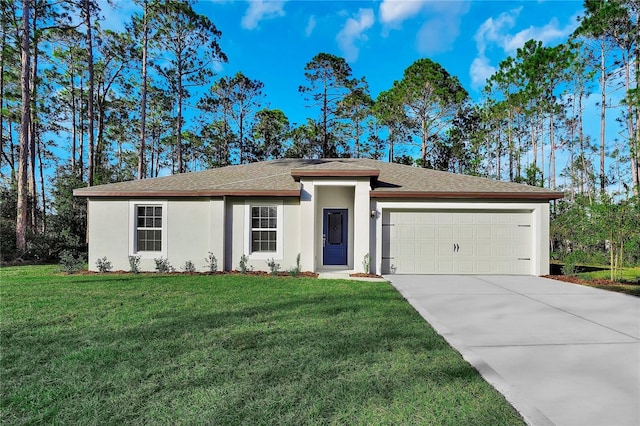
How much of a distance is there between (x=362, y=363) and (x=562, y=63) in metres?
24.7

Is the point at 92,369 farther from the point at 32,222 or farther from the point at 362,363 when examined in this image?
the point at 32,222

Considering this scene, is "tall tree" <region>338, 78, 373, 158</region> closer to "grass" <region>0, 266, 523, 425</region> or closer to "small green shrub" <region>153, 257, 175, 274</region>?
"small green shrub" <region>153, 257, 175, 274</region>

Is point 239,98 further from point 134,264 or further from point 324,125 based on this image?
point 134,264

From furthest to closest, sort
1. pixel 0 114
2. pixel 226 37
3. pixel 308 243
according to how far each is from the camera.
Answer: pixel 226 37 < pixel 0 114 < pixel 308 243

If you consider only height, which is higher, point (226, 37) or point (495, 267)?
point (226, 37)

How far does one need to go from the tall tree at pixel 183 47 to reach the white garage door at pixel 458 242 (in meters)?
14.9

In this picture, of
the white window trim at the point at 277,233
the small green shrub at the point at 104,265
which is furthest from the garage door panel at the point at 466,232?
the small green shrub at the point at 104,265

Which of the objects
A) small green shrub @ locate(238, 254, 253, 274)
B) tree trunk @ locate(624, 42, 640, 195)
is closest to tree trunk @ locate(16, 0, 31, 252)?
small green shrub @ locate(238, 254, 253, 274)

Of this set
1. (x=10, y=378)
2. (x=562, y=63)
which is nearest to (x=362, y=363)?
(x=10, y=378)

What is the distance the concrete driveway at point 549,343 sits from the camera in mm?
2711

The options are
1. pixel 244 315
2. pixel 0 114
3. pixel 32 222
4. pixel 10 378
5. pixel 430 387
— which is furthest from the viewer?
pixel 32 222

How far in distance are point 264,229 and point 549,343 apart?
7599mm

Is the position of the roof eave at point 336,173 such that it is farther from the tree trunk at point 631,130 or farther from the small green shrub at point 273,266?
the tree trunk at point 631,130

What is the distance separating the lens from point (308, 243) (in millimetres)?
9484
